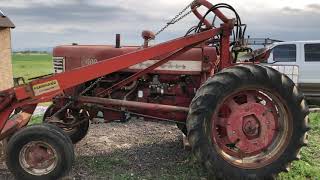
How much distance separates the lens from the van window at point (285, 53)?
1547 cm

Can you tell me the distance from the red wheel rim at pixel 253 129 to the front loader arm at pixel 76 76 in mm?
833

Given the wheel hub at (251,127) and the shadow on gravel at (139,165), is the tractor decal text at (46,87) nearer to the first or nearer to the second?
the shadow on gravel at (139,165)

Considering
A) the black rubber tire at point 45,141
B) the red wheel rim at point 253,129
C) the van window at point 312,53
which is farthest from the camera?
the van window at point 312,53

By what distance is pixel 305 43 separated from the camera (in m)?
15.3

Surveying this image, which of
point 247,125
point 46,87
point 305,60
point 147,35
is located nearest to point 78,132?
point 46,87

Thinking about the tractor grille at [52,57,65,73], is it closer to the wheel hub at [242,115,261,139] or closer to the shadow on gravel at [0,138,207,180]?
the shadow on gravel at [0,138,207,180]

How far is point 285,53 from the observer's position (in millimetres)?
15594

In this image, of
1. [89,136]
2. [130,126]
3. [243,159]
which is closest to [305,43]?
[130,126]

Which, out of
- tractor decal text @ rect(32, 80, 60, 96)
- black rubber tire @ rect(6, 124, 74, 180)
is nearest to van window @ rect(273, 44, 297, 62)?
tractor decal text @ rect(32, 80, 60, 96)

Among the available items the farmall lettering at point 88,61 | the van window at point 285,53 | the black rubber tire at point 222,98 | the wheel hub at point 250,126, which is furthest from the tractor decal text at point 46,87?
the van window at point 285,53

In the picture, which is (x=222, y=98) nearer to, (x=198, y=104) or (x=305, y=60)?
(x=198, y=104)

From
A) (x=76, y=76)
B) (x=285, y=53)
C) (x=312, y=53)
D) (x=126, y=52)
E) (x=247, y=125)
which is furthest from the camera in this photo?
(x=285, y=53)

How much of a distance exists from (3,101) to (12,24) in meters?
4.47

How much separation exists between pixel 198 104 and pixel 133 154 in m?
1.88
